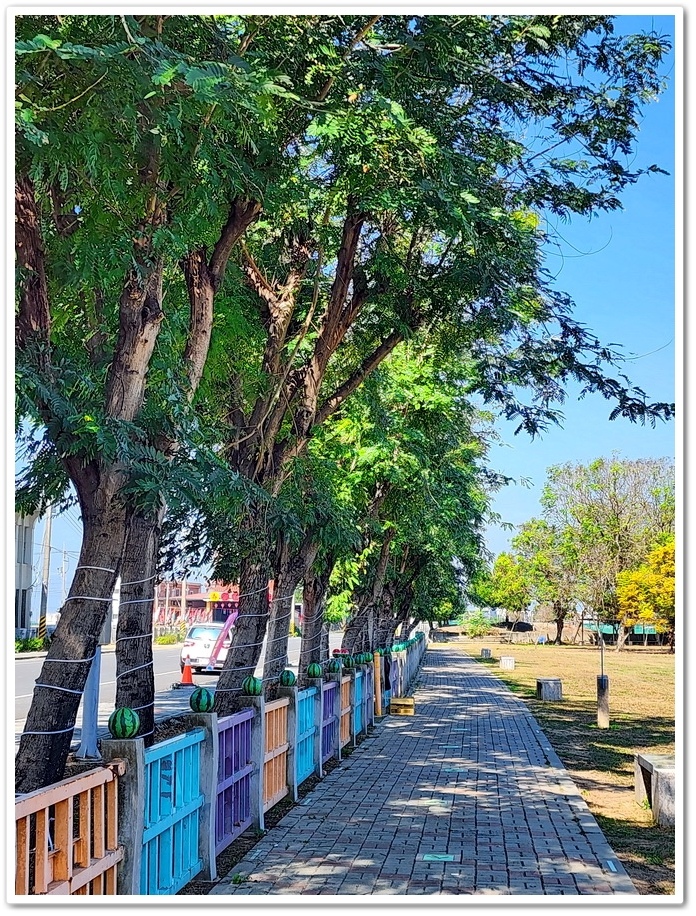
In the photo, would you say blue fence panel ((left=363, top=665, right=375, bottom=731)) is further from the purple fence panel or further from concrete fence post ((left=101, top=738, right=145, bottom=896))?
concrete fence post ((left=101, top=738, right=145, bottom=896))

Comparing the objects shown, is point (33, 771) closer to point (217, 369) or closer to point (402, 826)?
point (402, 826)

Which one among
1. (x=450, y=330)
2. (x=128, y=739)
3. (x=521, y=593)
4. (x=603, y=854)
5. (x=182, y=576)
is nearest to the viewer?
(x=128, y=739)

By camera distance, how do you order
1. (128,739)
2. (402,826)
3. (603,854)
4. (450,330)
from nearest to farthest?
(128,739)
(603,854)
(402,826)
(450,330)

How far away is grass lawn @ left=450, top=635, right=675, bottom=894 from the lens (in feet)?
25.4

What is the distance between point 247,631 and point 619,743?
282 inches

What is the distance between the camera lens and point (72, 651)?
18.8 feet

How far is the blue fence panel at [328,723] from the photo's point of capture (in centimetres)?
1180

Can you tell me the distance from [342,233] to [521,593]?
2728 inches

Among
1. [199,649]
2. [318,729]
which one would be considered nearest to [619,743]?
[318,729]

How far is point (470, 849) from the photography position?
7656 millimetres

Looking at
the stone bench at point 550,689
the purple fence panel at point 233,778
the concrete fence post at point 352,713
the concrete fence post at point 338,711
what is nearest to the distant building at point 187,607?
the stone bench at point 550,689

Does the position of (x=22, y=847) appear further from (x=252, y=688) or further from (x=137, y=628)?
(x=252, y=688)
